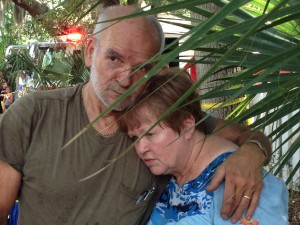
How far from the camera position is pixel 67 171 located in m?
1.75

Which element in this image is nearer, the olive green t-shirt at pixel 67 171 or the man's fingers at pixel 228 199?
the man's fingers at pixel 228 199

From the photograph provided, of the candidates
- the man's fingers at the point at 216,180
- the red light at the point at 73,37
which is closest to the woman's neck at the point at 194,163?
the man's fingers at the point at 216,180

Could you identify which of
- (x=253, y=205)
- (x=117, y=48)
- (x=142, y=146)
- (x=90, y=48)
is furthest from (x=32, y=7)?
(x=253, y=205)

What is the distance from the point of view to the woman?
147cm

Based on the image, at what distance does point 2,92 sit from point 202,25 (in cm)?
1747

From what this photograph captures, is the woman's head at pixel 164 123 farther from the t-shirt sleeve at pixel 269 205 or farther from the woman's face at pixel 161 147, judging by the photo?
the t-shirt sleeve at pixel 269 205

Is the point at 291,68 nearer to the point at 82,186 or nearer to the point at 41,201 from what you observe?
the point at 82,186

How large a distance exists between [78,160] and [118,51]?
43 centimetres

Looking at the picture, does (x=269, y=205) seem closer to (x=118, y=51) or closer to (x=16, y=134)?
(x=118, y=51)

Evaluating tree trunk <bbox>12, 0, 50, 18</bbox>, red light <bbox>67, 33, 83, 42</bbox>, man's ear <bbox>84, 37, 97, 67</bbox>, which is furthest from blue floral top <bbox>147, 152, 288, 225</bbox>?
red light <bbox>67, 33, 83, 42</bbox>

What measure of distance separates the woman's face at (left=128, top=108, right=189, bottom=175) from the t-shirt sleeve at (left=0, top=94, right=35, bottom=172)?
40 centimetres

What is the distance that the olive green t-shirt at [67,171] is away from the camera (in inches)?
68.6

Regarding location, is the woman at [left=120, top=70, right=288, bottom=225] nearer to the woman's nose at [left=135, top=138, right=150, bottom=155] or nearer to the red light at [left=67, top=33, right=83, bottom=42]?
the woman's nose at [left=135, top=138, right=150, bottom=155]

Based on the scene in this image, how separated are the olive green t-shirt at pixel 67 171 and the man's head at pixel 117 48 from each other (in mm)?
164
